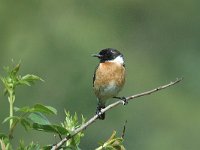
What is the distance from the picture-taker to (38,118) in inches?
91.4

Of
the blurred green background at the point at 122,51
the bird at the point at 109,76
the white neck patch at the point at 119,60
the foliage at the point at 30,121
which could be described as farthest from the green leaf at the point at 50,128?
the blurred green background at the point at 122,51

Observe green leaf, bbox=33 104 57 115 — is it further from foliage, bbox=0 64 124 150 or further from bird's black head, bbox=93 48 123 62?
bird's black head, bbox=93 48 123 62

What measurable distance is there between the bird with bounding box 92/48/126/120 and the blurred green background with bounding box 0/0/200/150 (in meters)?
13.2

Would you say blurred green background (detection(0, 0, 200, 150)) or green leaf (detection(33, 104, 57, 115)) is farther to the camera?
blurred green background (detection(0, 0, 200, 150))

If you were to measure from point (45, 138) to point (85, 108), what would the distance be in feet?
13.9

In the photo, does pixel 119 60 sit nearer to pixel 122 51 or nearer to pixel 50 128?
pixel 50 128

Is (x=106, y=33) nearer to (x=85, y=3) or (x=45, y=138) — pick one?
(x=85, y=3)

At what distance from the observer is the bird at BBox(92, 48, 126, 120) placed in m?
6.84

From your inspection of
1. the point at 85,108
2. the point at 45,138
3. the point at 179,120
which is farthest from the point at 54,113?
the point at 179,120

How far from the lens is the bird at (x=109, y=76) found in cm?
684

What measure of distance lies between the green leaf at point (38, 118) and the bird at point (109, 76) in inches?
173

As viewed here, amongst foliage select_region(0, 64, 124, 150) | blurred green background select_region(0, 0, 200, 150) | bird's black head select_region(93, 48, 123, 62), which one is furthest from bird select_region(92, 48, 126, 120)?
blurred green background select_region(0, 0, 200, 150)

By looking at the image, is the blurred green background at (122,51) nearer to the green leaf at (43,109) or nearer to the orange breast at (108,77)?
the orange breast at (108,77)

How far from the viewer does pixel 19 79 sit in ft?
7.82
